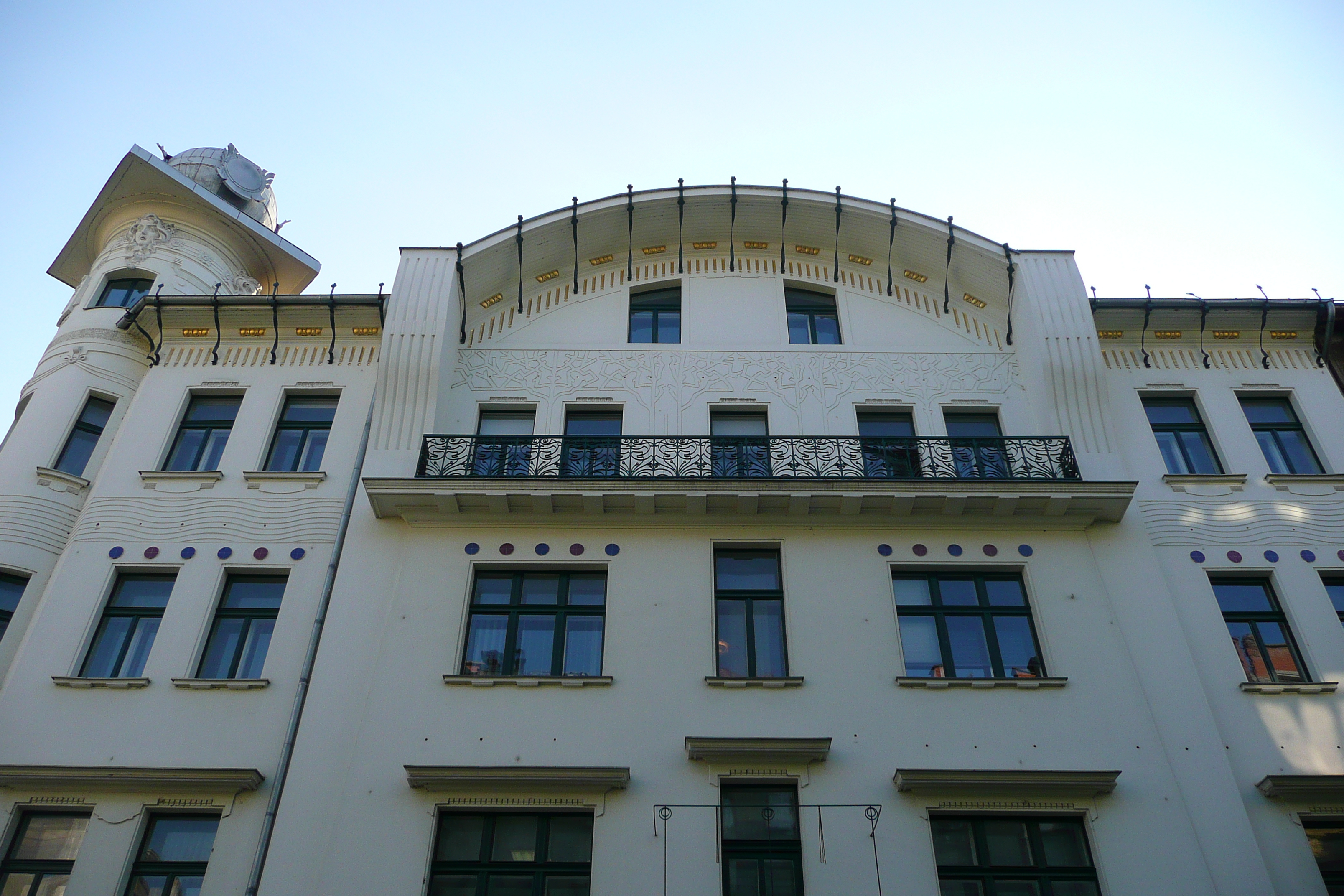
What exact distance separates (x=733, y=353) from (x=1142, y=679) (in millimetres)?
8645

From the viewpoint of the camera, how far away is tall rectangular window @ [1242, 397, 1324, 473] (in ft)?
55.9

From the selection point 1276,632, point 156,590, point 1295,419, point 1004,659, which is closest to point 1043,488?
point 1004,659

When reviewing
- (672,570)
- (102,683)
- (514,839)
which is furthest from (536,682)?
(102,683)

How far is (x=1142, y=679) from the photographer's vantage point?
14.1 m

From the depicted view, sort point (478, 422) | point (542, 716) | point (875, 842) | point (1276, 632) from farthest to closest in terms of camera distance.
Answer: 1. point (478, 422)
2. point (1276, 632)
3. point (542, 716)
4. point (875, 842)

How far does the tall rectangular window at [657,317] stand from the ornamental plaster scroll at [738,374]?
2.37ft

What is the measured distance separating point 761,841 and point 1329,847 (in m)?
7.38

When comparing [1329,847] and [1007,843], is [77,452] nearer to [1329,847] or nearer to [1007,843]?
[1007,843]

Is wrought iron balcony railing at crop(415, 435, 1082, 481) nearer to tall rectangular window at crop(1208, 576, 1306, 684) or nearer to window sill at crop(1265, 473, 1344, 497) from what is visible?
tall rectangular window at crop(1208, 576, 1306, 684)

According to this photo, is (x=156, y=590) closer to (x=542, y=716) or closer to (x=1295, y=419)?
(x=542, y=716)

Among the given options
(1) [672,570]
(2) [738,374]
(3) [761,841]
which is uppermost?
(2) [738,374]

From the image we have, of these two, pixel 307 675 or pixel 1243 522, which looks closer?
pixel 307 675

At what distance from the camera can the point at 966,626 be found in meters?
14.9

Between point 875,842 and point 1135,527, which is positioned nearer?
point 875,842
